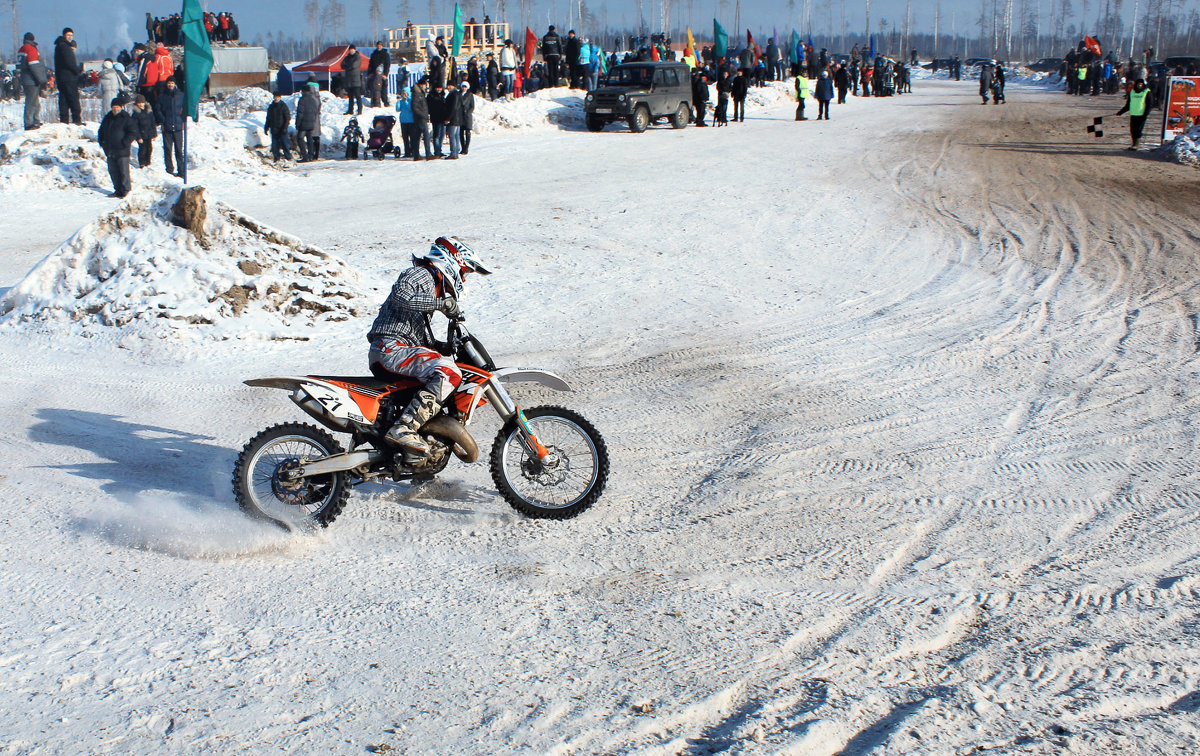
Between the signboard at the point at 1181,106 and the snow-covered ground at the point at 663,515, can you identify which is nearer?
the snow-covered ground at the point at 663,515

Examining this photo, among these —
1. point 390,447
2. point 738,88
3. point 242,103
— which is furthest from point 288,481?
point 242,103

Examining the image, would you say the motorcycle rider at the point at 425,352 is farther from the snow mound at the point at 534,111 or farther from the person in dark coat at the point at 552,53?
the person in dark coat at the point at 552,53

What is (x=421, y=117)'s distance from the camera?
70.4 feet

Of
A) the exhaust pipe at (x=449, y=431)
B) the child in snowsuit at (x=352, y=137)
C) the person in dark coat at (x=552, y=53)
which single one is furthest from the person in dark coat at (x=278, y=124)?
the exhaust pipe at (x=449, y=431)

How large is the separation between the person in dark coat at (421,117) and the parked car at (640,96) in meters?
6.70

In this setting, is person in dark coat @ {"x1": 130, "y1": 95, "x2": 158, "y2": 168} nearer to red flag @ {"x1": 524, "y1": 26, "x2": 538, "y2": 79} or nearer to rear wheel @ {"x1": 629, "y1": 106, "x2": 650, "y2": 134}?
rear wheel @ {"x1": 629, "y1": 106, "x2": 650, "y2": 134}

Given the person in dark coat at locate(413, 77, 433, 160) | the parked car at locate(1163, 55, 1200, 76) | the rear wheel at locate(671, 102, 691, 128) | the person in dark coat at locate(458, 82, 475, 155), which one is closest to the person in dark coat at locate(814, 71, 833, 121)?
the rear wheel at locate(671, 102, 691, 128)

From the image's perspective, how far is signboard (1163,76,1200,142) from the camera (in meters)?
21.5

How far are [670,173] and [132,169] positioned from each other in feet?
35.6

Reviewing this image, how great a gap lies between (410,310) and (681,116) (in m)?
24.3

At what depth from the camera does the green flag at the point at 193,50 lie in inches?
592

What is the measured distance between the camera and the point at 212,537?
5359mm

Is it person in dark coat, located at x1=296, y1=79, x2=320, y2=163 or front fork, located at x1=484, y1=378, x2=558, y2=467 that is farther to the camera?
person in dark coat, located at x1=296, y1=79, x2=320, y2=163

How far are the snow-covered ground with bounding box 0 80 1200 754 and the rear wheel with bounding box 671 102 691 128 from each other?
15090mm
